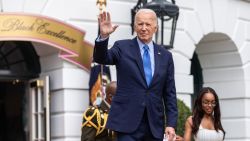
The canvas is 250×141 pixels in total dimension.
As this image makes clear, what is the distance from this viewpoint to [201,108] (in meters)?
7.23

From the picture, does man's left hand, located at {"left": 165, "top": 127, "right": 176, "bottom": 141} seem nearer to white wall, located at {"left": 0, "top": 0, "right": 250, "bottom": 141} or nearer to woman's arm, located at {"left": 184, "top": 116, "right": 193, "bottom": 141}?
woman's arm, located at {"left": 184, "top": 116, "right": 193, "bottom": 141}

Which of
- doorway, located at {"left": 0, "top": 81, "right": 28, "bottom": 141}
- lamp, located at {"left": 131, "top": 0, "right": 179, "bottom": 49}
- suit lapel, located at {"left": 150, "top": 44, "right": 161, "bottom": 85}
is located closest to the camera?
suit lapel, located at {"left": 150, "top": 44, "right": 161, "bottom": 85}

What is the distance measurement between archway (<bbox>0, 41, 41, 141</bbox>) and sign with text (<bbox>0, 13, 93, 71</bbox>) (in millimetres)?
829

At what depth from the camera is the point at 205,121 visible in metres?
7.19

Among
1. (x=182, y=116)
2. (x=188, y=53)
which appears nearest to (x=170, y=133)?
(x=182, y=116)

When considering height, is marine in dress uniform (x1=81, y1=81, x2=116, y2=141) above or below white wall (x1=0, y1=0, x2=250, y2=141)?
below

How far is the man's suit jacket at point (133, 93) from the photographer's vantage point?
507cm

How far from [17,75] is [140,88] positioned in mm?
5524

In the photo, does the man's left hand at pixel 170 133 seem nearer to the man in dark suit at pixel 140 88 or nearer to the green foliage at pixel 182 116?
the man in dark suit at pixel 140 88

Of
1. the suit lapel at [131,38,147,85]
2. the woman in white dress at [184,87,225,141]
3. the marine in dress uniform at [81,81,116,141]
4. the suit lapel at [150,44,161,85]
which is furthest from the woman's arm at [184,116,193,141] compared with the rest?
the suit lapel at [131,38,147,85]

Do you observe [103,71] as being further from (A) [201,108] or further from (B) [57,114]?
(A) [201,108]

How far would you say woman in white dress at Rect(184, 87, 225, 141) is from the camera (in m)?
7.07

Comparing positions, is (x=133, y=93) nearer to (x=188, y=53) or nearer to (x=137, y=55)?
(x=137, y=55)

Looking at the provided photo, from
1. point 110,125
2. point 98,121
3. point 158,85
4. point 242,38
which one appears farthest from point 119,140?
point 242,38
